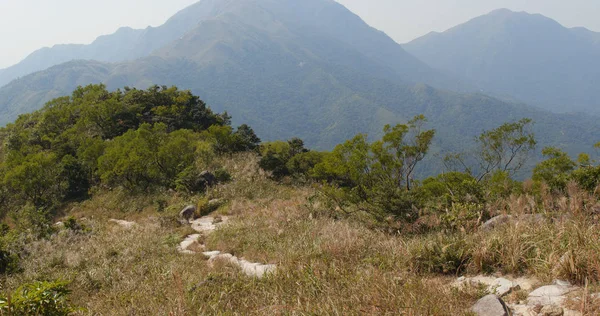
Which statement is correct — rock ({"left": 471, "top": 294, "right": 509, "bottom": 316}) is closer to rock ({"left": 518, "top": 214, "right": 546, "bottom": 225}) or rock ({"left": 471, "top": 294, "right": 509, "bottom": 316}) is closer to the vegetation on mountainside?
the vegetation on mountainside

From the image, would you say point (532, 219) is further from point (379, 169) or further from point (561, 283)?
point (379, 169)

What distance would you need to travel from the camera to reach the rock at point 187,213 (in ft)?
42.7

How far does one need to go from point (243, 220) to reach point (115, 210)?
29.0 feet

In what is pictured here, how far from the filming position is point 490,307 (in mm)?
3244

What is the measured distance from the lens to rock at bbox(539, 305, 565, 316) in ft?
9.94

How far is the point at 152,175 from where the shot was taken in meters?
18.1

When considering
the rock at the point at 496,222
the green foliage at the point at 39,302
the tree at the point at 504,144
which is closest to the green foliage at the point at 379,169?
the rock at the point at 496,222

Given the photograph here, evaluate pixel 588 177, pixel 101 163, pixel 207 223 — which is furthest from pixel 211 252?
pixel 101 163

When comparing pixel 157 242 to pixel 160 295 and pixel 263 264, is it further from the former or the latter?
pixel 160 295

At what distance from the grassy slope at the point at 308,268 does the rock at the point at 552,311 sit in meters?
0.25

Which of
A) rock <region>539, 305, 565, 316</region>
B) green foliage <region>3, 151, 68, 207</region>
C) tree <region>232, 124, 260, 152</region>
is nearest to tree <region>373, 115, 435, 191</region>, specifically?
tree <region>232, 124, 260, 152</region>

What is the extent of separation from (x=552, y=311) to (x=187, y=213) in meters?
12.4

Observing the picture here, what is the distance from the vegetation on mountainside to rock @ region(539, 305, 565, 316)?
63 centimetres

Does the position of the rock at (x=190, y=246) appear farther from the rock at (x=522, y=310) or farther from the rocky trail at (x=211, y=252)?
the rock at (x=522, y=310)
